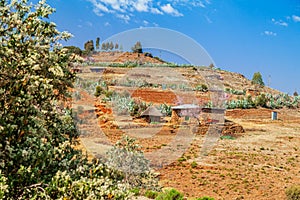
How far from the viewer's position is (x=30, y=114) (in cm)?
432

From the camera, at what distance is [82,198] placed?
3.98 m

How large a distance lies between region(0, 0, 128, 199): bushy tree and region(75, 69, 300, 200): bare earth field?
10.3 metres

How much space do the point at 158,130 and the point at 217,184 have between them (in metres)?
13.0

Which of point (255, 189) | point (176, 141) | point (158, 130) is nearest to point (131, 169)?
point (255, 189)

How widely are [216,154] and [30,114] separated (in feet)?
59.9

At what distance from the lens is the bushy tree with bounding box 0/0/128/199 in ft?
13.4

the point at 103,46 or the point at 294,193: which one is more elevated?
the point at 103,46

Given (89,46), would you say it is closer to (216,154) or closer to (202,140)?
(202,140)

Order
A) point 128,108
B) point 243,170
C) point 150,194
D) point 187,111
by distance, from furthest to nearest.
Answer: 1. point 128,108
2. point 187,111
3. point 243,170
4. point 150,194

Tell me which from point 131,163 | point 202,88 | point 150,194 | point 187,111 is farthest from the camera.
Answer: point 202,88

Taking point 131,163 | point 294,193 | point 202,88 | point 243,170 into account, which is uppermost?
point 202,88

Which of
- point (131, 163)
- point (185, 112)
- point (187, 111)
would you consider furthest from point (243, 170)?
point (185, 112)

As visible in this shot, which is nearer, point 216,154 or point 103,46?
point 216,154

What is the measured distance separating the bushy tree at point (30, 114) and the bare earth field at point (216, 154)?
1027cm
